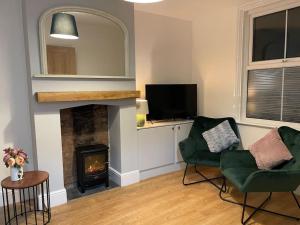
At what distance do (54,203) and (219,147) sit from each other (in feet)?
7.20

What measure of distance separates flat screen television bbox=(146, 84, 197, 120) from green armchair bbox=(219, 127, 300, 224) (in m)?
1.12

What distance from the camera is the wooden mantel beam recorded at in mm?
2447

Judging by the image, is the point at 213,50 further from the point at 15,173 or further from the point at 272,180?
the point at 15,173

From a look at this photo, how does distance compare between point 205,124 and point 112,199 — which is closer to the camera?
point 112,199

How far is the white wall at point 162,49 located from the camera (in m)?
3.61

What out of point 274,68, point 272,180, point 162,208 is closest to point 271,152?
point 272,180

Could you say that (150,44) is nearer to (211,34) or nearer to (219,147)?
(211,34)

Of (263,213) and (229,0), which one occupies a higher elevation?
(229,0)

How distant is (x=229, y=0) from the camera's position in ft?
10.2

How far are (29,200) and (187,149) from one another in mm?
2057

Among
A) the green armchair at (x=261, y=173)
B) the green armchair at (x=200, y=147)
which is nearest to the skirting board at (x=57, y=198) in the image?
the green armchair at (x=200, y=147)

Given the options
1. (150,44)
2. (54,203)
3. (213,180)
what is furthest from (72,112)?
(213,180)

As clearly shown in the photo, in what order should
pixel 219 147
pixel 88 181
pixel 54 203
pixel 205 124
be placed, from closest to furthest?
pixel 54 203 → pixel 88 181 → pixel 219 147 → pixel 205 124

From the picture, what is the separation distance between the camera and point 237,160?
9.11ft
